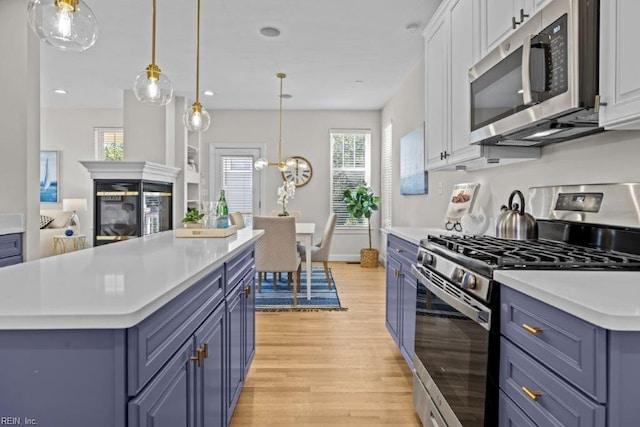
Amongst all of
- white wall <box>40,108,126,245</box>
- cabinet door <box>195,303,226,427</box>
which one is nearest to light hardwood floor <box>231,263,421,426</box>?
cabinet door <box>195,303,226,427</box>

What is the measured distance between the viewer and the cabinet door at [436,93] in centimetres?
274

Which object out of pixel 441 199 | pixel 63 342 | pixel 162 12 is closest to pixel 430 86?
pixel 441 199

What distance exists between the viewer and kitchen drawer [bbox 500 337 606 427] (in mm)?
887

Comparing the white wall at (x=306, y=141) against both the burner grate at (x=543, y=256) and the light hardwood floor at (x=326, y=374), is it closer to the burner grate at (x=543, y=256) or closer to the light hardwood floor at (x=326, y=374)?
the light hardwood floor at (x=326, y=374)

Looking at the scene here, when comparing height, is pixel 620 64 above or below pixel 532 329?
above

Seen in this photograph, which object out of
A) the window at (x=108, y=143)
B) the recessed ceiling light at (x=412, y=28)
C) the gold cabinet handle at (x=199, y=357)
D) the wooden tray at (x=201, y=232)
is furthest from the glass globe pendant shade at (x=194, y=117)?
the window at (x=108, y=143)

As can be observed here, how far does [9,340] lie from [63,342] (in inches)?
4.3

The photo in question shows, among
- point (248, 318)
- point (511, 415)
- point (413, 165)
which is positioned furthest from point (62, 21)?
point (413, 165)

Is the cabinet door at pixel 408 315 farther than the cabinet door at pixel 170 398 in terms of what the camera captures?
Yes

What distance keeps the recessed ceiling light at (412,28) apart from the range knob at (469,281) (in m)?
3.04

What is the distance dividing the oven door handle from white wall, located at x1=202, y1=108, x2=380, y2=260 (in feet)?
17.5

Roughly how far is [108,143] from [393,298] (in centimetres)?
654

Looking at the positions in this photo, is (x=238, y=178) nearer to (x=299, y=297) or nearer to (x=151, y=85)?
(x=299, y=297)

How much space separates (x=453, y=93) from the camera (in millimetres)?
2590
